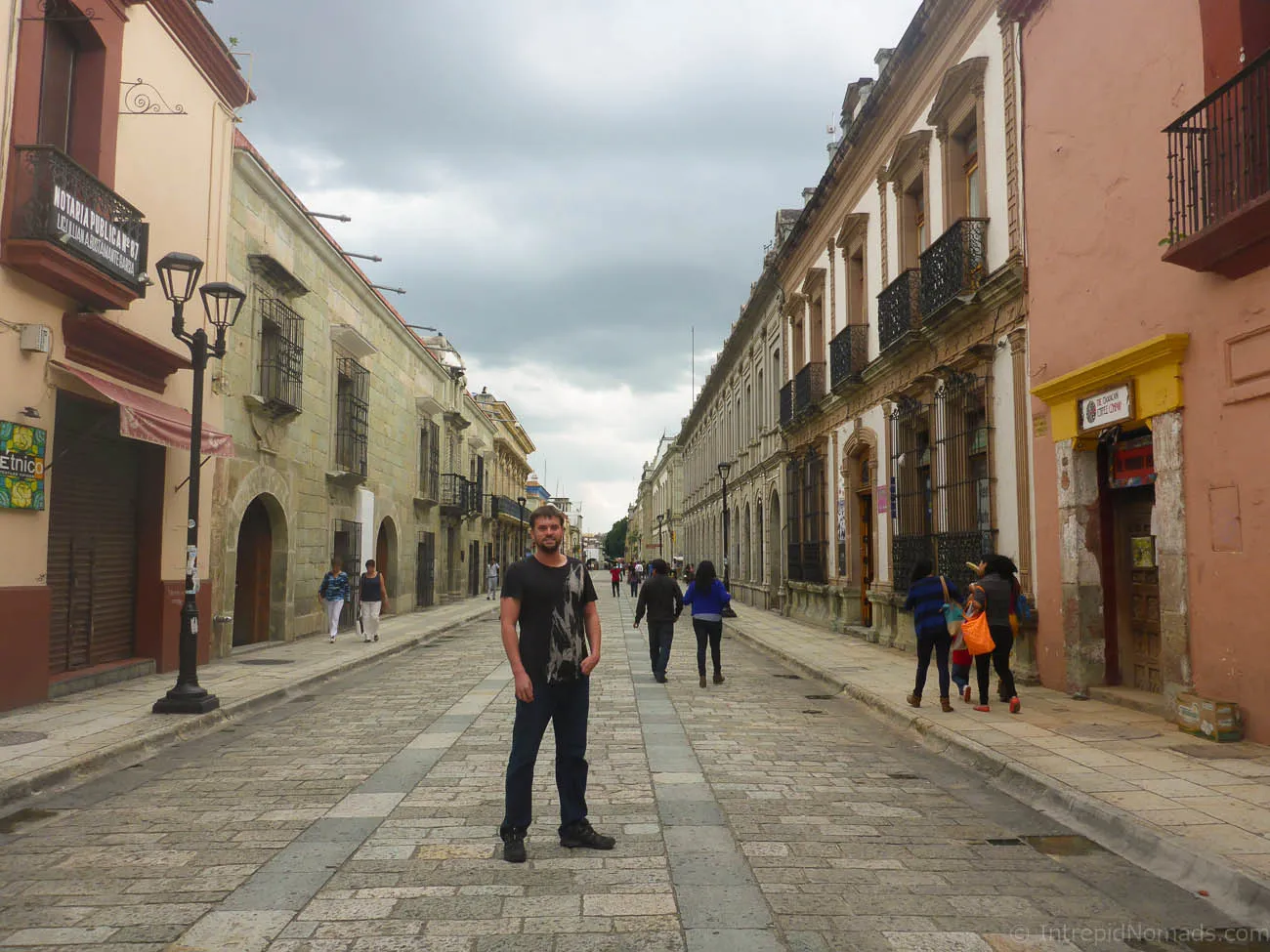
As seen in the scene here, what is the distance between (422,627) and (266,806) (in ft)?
49.0

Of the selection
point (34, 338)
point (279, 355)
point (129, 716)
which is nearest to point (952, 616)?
point (129, 716)

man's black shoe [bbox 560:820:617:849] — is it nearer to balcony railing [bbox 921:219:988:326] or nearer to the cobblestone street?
the cobblestone street

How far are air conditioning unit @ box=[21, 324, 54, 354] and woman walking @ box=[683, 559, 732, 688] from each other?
24.5 ft

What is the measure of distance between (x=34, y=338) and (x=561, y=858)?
7.90m

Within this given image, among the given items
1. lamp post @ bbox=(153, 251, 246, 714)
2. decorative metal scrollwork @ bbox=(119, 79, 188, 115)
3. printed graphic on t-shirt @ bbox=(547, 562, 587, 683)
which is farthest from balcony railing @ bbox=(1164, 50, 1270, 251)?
decorative metal scrollwork @ bbox=(119, 79, 188, 115)

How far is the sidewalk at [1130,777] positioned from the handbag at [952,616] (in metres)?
0.76

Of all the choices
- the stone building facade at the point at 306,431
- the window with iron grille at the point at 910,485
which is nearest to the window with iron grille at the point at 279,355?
the stone building facade at the point at 306,431

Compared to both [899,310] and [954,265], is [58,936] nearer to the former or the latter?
[954,265]

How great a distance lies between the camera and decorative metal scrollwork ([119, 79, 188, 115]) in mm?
11102

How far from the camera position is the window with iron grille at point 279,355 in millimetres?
15336

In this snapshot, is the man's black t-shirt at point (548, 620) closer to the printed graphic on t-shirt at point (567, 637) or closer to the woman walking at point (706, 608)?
the printed graphic on t-shirt at point (567, 637)

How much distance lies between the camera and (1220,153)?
741 cm

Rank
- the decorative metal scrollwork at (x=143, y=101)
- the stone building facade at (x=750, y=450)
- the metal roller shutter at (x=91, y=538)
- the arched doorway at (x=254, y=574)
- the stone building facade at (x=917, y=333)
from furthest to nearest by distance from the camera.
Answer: the stone building facade at (x=750, y=450), the arched doorway at (x=254, y=574), the stone building facade at (x=917, y=333), the decorative metal scrollwork at (x=143, y=101), the metal roller shutter at (x=91, y=538)

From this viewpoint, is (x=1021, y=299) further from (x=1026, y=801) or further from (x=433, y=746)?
(x=433, y=746)
